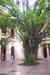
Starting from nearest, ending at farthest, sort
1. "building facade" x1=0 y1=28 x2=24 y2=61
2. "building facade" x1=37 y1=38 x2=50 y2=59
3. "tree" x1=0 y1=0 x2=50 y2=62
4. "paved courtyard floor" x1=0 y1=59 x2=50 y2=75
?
"paved courtyard floor" x1=0 y1=59 x2=50 y2=75 < "tree" x1=0 y1=0 x2=50 y2=62 < "building facade" x1=0 y1=28 x2=24 y2=61 < "building facade" x1=37 y1=38 x2=50 y2=59

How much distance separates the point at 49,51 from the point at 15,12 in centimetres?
2488

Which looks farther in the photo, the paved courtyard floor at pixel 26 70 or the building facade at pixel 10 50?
the building facade at pixel 10 50

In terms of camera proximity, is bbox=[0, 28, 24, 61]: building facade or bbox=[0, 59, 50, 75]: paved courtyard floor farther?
bbox=[0, 28, 24, 61]: building facade

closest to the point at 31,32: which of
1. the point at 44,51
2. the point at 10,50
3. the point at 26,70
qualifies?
the point at 26,70

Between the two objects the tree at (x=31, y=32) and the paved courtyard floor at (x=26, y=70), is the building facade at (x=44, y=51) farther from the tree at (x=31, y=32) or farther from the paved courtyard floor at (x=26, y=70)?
the paved courtyard floor at (x=26, y=70)

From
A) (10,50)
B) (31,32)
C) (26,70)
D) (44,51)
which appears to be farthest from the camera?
(44,51)

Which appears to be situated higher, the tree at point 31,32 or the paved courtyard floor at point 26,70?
the tree at point 31,32

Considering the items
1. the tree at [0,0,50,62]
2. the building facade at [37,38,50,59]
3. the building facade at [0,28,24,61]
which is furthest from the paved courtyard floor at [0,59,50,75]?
the building facade at [37,38,50,59]

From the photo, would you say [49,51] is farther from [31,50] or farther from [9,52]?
[31,50]

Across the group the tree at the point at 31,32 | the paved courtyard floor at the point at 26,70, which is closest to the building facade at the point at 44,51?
the tree at the point at 31,32

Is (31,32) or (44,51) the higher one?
(31,32)

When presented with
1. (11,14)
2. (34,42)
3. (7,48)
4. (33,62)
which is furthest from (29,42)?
(7,48)

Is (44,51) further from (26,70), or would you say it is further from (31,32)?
(26,70)

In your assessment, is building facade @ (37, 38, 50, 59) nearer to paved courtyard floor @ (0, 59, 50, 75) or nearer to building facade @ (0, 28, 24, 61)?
building facade @ (0, 28, 24, 61)
